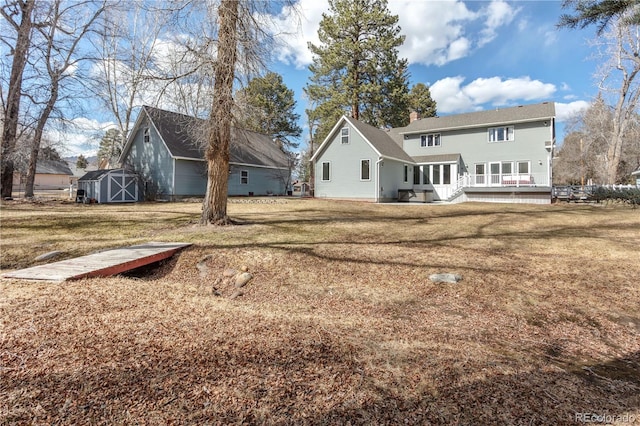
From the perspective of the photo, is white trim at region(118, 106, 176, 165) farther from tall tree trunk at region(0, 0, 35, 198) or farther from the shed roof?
tall tree trunk at region(0, 0, 35, 198)

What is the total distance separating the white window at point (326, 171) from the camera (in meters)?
22.6

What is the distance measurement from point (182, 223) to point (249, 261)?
453 centimetres

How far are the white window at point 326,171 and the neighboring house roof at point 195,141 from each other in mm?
5322

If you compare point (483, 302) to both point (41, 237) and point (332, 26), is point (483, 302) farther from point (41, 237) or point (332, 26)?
point (332, 26)

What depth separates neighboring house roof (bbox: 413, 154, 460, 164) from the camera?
23.0m

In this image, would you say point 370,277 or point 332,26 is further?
point 332,26

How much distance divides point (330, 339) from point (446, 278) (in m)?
3.07

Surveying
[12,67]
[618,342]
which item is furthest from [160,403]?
[12,67]

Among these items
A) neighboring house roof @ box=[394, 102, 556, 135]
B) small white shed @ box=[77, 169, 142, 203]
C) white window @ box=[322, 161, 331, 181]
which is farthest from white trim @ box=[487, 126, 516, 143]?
small white shed @ box=[77, 169, 142, 203]

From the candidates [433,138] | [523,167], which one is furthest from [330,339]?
[433,138]

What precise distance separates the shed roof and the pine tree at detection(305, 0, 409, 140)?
6029mm

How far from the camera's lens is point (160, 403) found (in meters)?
2.04

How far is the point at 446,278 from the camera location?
17.8 ft

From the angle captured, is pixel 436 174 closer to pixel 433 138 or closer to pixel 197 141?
pixel 433 138
